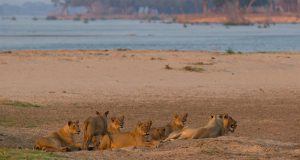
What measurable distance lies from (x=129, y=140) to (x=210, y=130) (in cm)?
150

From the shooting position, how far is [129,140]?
43.4ft

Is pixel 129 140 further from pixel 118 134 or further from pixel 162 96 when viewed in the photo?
pixel 162 96

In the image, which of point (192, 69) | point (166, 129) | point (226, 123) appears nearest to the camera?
point (166, 129)

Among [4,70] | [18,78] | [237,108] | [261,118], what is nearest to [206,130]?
[261,118]

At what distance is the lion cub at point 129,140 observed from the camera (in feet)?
43.2

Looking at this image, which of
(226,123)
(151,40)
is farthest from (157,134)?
(151,40)

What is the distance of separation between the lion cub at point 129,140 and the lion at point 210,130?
2.00ft

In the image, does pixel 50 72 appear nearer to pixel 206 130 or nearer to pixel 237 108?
pixel 237 108

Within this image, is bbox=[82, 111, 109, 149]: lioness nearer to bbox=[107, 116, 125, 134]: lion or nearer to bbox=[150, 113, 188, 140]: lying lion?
bbox=[107, 116, 125, 134]: lion

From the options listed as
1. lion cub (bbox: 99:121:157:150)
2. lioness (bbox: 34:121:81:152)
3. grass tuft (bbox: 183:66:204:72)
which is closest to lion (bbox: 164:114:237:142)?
lion cub (bbox: 99:121:157:150)

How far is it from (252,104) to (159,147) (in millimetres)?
8552

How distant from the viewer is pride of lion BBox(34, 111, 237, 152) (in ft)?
43.0

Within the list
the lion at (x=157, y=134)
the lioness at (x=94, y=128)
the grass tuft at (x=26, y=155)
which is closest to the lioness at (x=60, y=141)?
the lioness at (x=94, y=128)

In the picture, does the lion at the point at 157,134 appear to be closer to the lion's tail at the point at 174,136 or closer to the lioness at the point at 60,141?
the lion's tail at the point at 174,136
